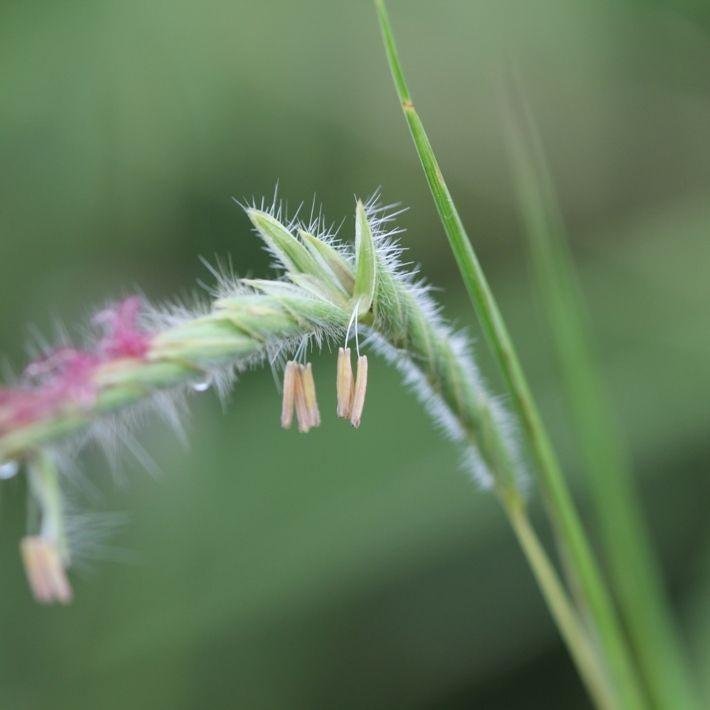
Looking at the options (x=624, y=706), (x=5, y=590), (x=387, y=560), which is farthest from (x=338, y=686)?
(x=624, y=706)

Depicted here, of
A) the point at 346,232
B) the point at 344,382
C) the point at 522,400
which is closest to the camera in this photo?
the point at 344,382

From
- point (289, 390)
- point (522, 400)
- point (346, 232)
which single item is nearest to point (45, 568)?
point (289, 390)

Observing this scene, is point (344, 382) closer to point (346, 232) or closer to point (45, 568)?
point (45, 568)

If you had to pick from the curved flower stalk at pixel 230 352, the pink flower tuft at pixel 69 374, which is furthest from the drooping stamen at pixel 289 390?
the pink flower tuft at pixel 69 374

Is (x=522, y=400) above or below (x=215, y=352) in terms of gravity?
below

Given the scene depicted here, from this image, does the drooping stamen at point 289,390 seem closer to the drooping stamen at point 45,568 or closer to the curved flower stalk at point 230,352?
the curved flower stalk at point 230,352

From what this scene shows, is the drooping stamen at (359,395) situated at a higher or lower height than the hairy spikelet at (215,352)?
lower

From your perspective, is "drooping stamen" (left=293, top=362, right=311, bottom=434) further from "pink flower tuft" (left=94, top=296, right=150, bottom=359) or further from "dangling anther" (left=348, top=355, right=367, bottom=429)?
"pink flower tuft" (left=94, top=296, right=150, bottom=359)
